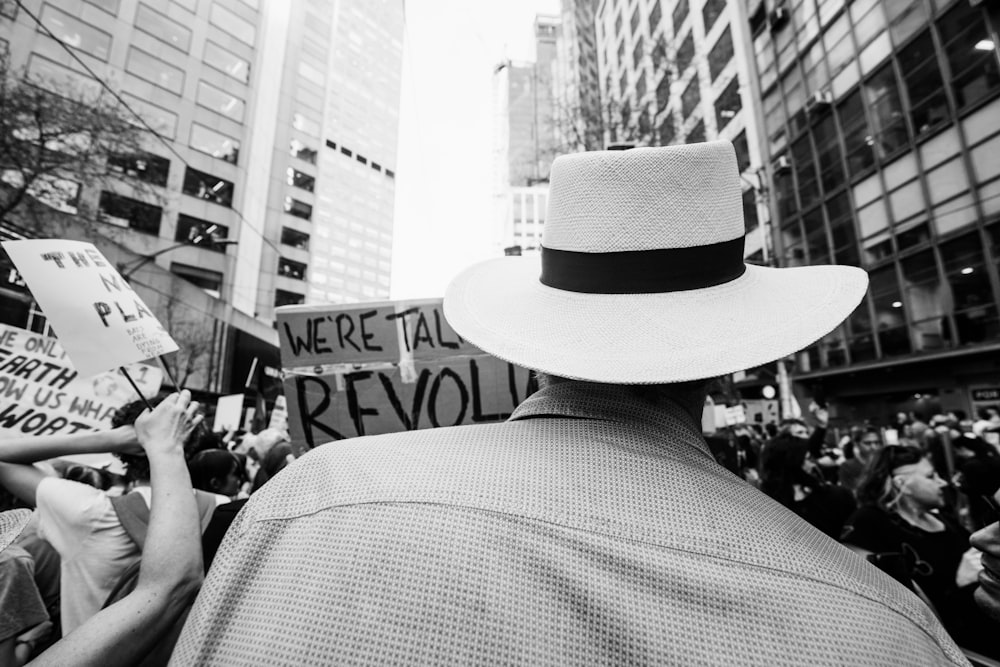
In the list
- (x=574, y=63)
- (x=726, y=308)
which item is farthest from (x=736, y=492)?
(x=574, y=63)

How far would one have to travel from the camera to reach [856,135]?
61.8 feet

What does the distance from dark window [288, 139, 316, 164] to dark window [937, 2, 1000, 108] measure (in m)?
38.2

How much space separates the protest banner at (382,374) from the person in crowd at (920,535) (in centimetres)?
258

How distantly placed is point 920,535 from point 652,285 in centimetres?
373

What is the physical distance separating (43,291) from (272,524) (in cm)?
169

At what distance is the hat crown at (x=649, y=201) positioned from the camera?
112 cm

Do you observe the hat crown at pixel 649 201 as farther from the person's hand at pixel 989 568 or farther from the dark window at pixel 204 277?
the dark window at pixel 204 277

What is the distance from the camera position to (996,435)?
8.08 meters

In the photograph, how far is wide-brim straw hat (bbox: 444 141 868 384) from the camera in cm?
101

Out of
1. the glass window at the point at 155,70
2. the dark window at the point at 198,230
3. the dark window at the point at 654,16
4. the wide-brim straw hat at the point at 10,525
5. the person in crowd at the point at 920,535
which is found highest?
the dark window at the point at 654,16

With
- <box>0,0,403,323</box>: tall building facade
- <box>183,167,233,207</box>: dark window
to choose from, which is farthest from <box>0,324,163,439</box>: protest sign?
<box>183,167,233,207</box>: dark window

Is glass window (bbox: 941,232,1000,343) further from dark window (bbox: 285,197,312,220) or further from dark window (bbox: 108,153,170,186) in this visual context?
dark window (bbox: 285,197,312,220)

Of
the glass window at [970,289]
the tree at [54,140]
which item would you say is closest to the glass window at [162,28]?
the tree at [54,140]

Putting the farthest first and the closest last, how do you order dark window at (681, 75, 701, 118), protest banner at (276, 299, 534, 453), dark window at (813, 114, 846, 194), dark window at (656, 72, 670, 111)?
dark window at (681, 75, 701, 118), dark window at (813, 114, 846, 194), dark window at (656, 72, 670, 111), protest banner at (276, 299, 534, 453)
